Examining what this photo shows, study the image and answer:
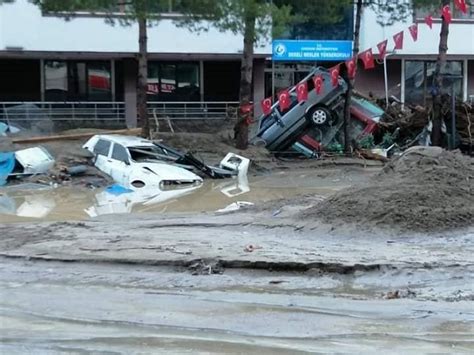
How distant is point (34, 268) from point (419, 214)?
5181 mm

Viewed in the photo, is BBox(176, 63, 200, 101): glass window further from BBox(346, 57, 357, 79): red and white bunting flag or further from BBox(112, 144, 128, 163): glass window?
BBox(112, 144, 128, 163): glass window

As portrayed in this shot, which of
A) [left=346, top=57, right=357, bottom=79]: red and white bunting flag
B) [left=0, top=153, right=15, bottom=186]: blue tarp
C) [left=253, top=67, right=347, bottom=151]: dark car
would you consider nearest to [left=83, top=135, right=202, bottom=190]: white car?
[left=0, top=153, right=15, bottom=186]: blue tarp

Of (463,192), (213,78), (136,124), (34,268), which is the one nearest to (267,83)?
(213,78)

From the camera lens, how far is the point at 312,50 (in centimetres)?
3519

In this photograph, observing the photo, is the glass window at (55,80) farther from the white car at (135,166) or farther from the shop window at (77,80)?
the white car at (135,166)

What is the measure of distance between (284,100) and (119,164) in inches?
253

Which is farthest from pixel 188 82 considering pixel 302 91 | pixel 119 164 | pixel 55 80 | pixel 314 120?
pixel 119 164

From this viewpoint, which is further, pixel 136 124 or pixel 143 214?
pixel 136 124

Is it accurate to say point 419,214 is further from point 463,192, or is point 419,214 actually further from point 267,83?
point 267,83

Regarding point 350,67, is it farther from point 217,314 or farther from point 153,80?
point 217,314

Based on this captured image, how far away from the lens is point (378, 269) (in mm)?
8445

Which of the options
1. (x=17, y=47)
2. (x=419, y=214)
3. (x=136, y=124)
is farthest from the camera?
(x=136, y=124)

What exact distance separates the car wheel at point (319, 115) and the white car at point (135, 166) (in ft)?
19.6

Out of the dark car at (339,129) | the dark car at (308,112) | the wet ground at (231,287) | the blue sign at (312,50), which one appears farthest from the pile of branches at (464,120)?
the wet ground at (231,287)
